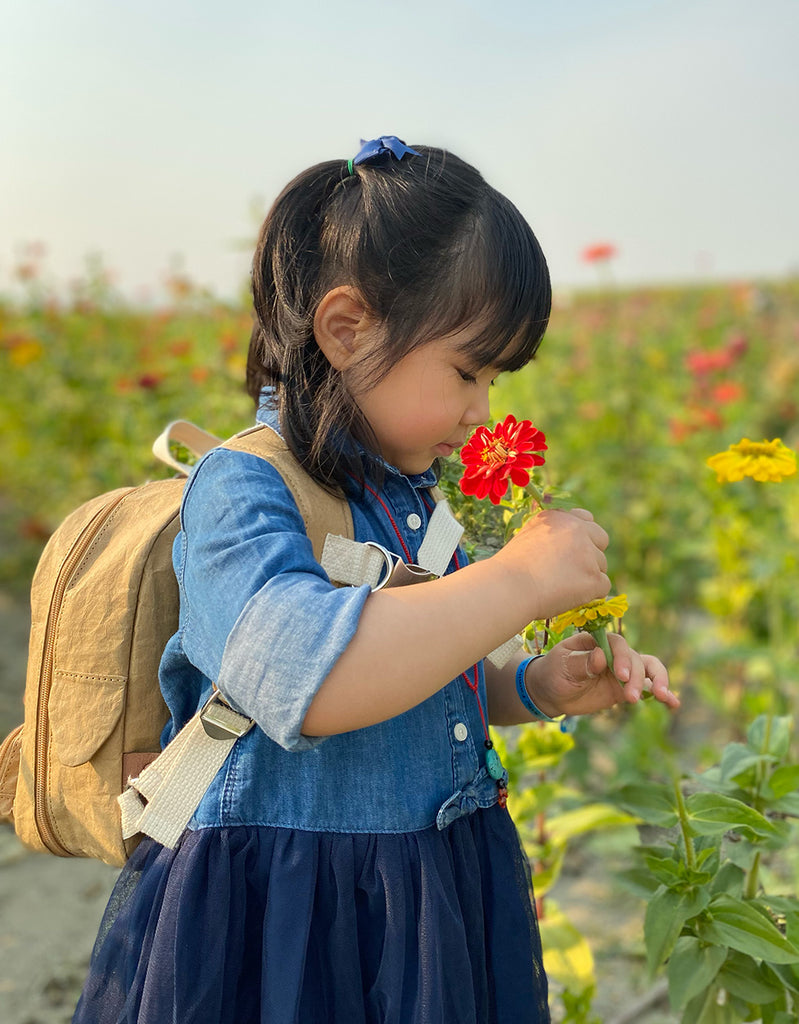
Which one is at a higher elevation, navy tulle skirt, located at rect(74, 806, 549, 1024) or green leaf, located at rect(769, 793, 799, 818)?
navy tulle skirt, located at rect(74, 806, 549, 1024)

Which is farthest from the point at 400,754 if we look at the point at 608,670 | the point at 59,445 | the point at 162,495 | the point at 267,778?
the point at 59,445

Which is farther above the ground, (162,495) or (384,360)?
(384,360)

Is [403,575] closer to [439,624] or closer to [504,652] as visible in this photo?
[439,624]

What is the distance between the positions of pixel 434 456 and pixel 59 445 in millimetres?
3052

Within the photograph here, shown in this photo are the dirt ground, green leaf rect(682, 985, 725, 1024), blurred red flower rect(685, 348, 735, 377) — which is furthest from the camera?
blurred red flower rect(685, 348, 735, 377)

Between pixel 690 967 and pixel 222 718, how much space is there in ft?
2.05

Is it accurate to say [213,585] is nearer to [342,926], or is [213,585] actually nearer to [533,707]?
[342,926]

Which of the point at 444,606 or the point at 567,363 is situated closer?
the point at 444,606

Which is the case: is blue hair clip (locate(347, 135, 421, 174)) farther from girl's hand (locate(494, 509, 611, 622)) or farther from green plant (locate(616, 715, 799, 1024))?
green plant (locate(616, 715, 799, 1024))

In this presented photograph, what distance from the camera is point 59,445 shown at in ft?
12.2

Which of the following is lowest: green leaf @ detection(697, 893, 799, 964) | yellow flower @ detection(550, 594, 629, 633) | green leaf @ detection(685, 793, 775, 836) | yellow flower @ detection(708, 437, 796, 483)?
green leaf @ detection(697, 893, 799, 964)

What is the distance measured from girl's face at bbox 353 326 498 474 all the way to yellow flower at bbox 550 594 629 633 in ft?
0.65

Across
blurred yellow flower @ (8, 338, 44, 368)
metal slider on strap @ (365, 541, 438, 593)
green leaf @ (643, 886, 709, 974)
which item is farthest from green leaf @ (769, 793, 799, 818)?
blurred yellow flower @ (8, 338, 44, 368)

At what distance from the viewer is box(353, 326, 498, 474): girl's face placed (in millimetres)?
883
